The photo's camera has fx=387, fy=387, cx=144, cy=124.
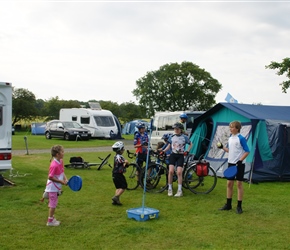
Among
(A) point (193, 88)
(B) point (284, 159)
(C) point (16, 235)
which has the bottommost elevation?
(C) point (16, 235)

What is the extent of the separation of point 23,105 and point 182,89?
21.3 metres

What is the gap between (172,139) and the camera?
7.88 meters

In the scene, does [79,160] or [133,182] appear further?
[79,160]

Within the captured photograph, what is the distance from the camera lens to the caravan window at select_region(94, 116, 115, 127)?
86.0 ft

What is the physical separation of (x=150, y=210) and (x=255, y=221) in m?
1.62

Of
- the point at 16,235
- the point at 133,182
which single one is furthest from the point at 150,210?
the point at 133,182

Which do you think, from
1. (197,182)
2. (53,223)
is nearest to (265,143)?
(197,182)

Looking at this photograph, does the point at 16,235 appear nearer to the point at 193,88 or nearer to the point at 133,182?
the point at 133,182

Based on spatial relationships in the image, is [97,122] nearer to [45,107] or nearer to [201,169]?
[201,169]

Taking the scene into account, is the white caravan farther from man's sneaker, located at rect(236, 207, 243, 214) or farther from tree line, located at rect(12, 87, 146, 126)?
tree line, located at rect(12, 87, 146, 126)

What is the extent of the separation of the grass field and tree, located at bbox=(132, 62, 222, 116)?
42.9m

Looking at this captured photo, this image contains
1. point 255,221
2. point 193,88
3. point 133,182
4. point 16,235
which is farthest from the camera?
point 193,88

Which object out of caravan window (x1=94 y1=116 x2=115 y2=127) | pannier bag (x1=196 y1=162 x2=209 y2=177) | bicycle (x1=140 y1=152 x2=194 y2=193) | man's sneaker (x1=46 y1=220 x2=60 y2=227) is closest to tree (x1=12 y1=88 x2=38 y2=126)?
caravan window (x1=94 y1=116 x2=115 y2=127)

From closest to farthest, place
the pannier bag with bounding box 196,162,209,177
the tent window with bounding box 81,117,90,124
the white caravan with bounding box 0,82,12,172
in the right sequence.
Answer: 1. the pannier bag with bounding box 196,162,209,177
2. the white caravan with bounding box 0,82,12,172
3. the tent window with bounding box 81,117,90,124
